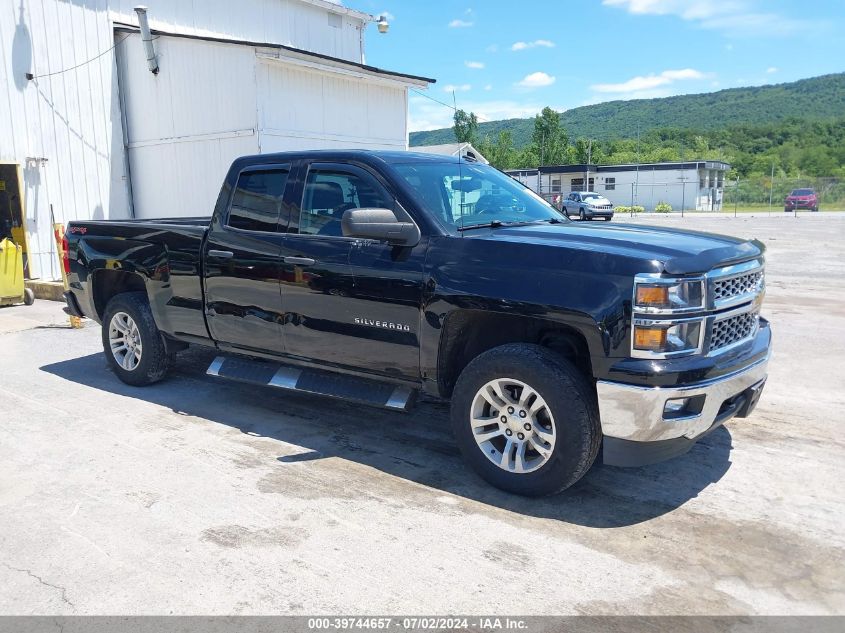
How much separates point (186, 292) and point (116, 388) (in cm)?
144

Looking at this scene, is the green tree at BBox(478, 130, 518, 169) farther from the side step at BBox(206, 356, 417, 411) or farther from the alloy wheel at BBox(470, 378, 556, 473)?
the alloy wheel at BBox(470, 378, 556, 473)

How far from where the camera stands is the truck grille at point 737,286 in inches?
145

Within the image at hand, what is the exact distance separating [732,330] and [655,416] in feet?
2.72

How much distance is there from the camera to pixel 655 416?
11.4ft

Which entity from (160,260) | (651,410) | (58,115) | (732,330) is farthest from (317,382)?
(58,115)

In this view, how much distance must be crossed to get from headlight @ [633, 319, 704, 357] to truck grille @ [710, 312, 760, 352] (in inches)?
9.5

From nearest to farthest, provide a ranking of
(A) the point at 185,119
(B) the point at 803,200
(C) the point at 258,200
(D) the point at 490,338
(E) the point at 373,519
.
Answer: (E) the point at 373,519, (D) the point at 490,338, (C) the point at 258,200, (A) the point at 185,119, (B) the point at 803,200

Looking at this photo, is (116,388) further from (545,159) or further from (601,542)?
(545,159)

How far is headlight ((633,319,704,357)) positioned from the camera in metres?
3.46

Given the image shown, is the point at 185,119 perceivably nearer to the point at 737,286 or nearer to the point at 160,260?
the point at 160,260

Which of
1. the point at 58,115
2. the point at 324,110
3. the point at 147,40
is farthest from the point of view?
the point at 324,110

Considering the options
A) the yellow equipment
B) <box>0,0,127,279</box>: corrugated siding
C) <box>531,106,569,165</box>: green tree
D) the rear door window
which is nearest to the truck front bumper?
the rear door window

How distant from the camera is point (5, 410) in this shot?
5738 mm

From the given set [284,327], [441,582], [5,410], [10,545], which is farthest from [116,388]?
[441,582]
